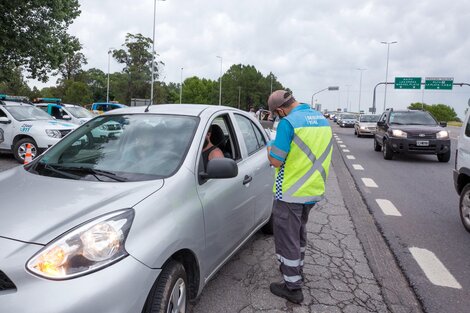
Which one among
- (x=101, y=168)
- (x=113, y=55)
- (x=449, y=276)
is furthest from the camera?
(x=113, y=55)

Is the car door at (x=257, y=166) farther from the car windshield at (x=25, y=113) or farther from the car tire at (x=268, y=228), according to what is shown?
the car windshield at (x=25, y=113)

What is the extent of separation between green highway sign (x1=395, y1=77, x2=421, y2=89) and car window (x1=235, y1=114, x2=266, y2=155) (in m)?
46.8

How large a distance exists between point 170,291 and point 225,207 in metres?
0.94

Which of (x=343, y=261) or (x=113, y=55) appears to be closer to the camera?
(x=343, y=261)

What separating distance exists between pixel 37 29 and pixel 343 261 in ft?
62.9

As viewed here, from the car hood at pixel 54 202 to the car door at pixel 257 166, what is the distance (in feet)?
4.59

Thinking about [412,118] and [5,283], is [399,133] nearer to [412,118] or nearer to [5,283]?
[412,118]

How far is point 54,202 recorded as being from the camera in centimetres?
225

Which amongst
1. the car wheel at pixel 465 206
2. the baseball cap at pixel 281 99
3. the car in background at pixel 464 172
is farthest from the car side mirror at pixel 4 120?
the car wheel at pixel 465 206

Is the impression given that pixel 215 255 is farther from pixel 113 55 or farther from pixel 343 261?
pixel 113 55

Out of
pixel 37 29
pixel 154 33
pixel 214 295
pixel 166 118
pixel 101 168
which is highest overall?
pixel 154 33

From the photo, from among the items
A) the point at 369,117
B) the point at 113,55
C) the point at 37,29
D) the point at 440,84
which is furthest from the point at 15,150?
the point at 113,55

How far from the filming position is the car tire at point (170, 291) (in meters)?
2.15

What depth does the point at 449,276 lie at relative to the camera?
3.76 m
